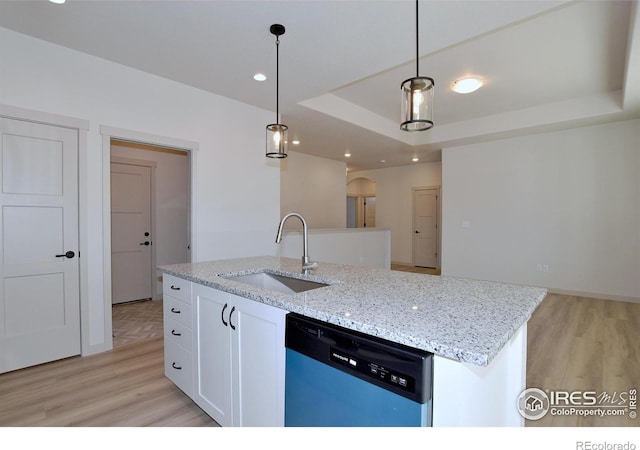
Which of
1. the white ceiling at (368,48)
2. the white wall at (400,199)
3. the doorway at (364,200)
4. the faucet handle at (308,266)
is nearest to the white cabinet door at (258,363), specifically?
the faucet handle at (308,266)

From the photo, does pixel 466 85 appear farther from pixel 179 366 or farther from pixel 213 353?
pixel 179 366

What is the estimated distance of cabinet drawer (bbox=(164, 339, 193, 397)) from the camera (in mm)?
2049

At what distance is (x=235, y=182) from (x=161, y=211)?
1.64m

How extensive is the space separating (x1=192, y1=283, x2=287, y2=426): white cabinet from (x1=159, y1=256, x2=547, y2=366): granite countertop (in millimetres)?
89

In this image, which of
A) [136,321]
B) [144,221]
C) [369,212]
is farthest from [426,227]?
[136,321]

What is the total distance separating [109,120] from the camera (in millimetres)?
3043

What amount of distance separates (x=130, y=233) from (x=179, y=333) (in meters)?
3.15

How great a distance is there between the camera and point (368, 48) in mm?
2773

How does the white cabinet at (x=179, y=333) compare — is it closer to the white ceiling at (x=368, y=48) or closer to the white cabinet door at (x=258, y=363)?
the white cabinet door at (x=258, y=363)

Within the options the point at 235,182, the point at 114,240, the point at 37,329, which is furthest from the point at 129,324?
the point at 235,182

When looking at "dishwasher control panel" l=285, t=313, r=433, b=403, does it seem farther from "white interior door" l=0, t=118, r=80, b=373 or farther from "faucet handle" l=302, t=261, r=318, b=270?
"white interior door" l=0, t=118, r=80, b=373

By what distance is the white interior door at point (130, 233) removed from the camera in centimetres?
448

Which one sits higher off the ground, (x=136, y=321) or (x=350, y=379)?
(x=350, y=379)

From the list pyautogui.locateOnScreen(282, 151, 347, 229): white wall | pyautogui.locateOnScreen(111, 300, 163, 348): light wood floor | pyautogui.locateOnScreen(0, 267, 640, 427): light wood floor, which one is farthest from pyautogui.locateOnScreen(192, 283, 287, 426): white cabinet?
pyautogui.locateOnScreen(282, 151, 347, 229): white wall
